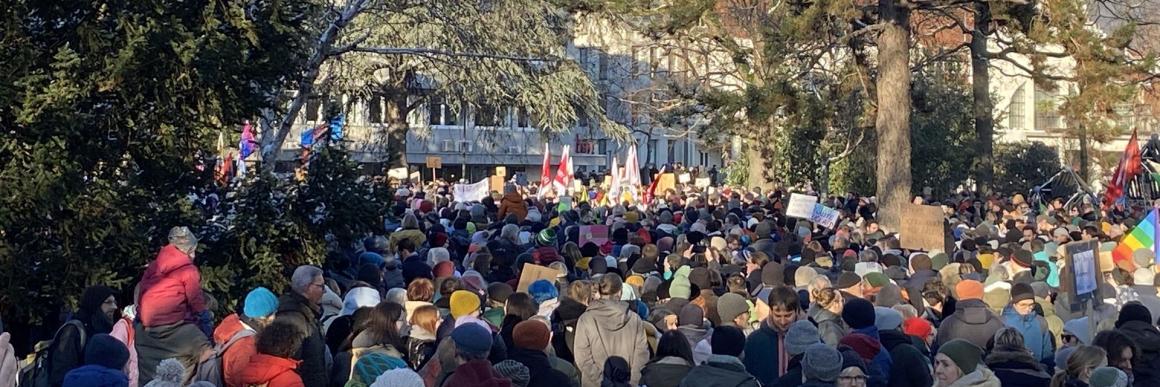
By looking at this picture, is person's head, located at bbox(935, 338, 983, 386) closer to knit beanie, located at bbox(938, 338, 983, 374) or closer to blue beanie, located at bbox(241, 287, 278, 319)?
knit beanie, located at bbox(938, 338, 983, 374)

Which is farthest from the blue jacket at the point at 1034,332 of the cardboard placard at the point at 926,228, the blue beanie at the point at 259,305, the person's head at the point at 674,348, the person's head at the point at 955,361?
the cardboard placard at the point at 926,228

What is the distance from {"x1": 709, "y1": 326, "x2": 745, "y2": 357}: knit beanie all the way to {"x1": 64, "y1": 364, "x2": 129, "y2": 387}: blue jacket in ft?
10.5

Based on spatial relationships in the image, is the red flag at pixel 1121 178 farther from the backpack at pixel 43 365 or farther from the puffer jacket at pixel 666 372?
the backpack at pixel 43 365

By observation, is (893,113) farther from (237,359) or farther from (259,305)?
(237,359)

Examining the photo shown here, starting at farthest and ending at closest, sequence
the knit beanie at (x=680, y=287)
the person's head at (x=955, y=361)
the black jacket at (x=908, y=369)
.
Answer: the knit beanie at (x=680, y=287)
the black jacket at (x=908, y=369)
the person's head at (x=955, y=361)

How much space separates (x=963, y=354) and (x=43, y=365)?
4822 mm

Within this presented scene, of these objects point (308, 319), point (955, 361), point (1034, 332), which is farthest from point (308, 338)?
point (1034, 332)

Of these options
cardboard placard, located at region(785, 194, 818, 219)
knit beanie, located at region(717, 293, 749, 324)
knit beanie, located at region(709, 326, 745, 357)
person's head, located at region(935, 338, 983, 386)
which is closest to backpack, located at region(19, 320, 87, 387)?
knit beanie, located at region(709, 326, 745, 357)

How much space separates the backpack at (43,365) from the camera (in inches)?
312

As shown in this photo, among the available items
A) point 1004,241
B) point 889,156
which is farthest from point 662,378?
point 889,156

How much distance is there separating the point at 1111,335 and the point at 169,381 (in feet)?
16.3

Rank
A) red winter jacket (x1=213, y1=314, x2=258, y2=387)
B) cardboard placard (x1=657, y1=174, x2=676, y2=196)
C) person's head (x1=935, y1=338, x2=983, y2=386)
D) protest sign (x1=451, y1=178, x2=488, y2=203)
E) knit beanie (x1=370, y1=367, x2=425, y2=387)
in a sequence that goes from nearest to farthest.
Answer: knit beanie (x1=370, y1=367, x2=425, y2=387) < red winter jacket (x1=213, y1=314, x2=258, y2=387) < person's head (x1=935, y1=338, x2=983, y2=386) < protest sign (x1=451, y1=178, x2=488, y2=203) < cardboard placard (x1=657, y1=174, x2=676, y2=196)

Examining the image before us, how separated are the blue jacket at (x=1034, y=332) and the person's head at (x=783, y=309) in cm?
176

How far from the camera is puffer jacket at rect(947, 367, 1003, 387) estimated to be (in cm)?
714
